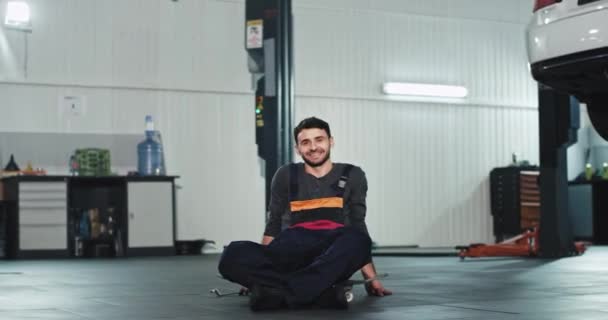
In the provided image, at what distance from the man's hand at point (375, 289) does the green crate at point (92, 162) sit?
21.3 feet

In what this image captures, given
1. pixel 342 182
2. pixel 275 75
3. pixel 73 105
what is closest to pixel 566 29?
pixel 342 182

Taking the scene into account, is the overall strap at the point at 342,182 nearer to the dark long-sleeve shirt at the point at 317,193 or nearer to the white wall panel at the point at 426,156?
the dark long-sleeve shirt at the point at 317,193

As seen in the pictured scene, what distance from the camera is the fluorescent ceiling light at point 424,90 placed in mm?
12500

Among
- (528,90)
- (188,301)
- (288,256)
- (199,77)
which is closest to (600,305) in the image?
(288,256)

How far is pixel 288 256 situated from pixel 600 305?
1308mm

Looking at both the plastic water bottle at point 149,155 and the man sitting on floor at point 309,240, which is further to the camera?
the plastic water bottle at point 149,155

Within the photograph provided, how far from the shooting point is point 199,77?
1139 centimetres

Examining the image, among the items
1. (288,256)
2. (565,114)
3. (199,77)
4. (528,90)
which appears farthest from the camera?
(528,90)

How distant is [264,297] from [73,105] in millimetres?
7558

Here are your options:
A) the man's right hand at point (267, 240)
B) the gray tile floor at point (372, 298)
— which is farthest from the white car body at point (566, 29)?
the man's right hand at point (267, 240)

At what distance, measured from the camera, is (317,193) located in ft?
12.9

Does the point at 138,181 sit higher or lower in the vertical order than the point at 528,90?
lower

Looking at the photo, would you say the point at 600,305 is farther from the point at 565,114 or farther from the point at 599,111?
the point at 565,114

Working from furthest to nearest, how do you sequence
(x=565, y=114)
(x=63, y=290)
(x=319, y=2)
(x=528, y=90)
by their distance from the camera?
(x=528, y=90), (x=319, y=2), (x=565, y=114), (x=63, y=290)
